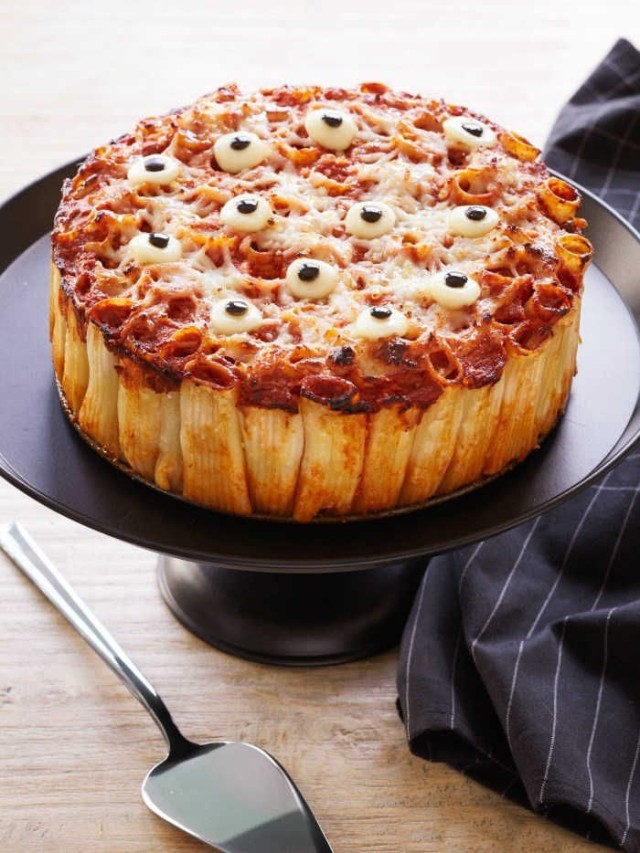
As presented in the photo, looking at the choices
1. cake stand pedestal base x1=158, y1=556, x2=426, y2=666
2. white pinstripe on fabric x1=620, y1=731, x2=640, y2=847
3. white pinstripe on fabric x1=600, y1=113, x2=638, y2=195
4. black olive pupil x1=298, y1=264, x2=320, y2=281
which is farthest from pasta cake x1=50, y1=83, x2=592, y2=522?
white pinstripe on fabric x1=600, y1=113, x2=638, y2=195

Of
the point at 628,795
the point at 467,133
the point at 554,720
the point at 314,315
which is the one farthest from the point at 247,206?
the point at 628,795

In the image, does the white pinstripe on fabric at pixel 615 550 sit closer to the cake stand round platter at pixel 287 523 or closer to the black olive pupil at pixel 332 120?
the cake stand round platter at pixel 287 523

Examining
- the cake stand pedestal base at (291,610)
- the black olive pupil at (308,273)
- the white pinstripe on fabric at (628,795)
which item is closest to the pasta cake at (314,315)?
the black olive pupil at (308,273)

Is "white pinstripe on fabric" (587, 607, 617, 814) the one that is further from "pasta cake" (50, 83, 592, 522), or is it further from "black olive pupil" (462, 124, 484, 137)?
"black olive pupil" (462, 124, 484, 137)

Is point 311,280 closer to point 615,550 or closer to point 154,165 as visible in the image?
point 154,165

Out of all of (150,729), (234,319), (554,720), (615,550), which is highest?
(234,319)

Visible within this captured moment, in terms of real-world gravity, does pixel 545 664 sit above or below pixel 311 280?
→ below
